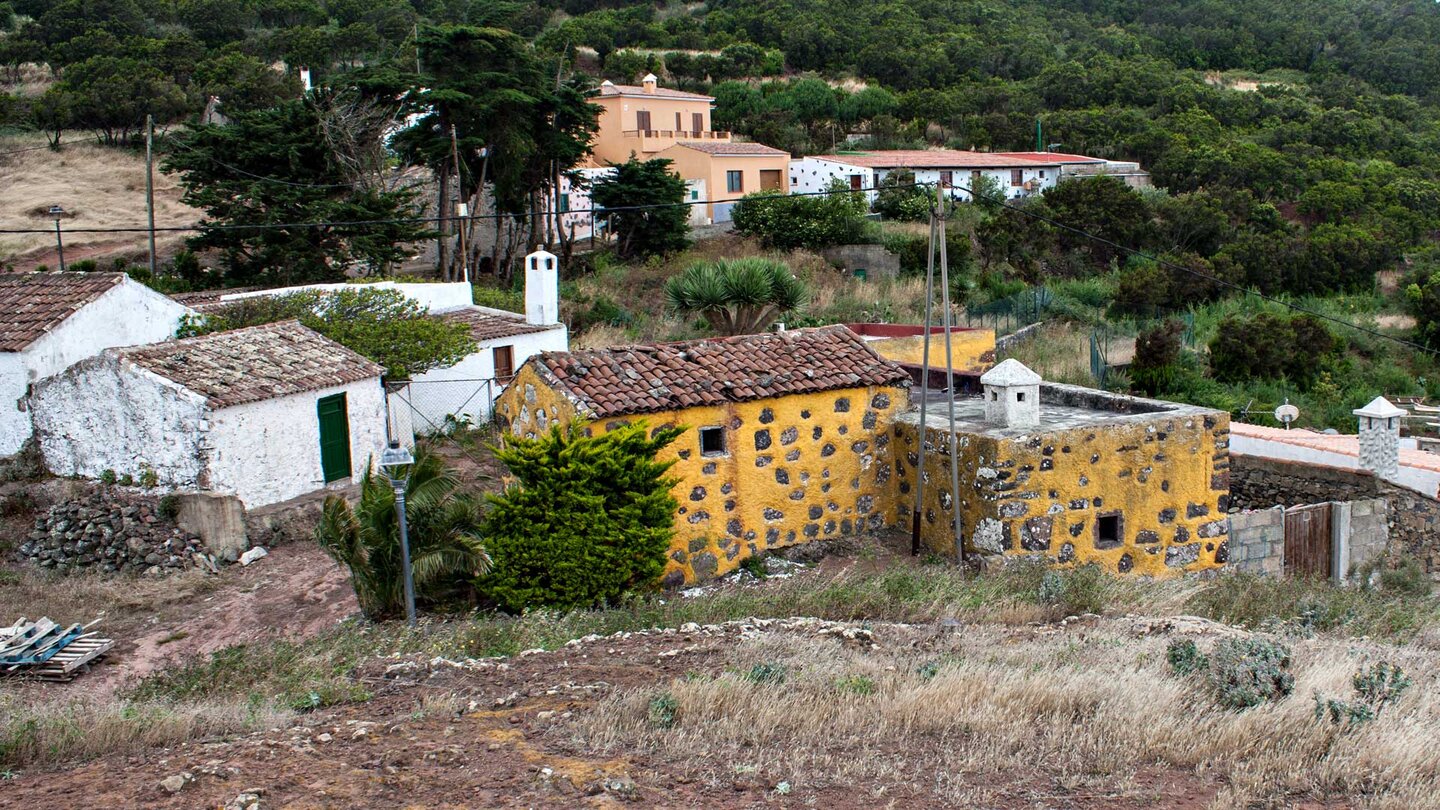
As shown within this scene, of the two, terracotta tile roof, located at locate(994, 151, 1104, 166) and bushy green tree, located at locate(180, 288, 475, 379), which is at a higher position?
terracotta tile roof, located at locate(994, 151, 1104, 166)

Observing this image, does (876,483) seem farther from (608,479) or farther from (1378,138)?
(1378,138)

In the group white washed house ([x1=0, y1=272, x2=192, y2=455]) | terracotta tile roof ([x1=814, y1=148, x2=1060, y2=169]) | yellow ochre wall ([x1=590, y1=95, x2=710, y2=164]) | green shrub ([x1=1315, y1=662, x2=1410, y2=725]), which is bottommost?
green shrub ([x1=1315, y1=662, x2=1410, y2=725])

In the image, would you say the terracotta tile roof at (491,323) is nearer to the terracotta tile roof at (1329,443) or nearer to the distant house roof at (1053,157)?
the terracotta tile roof at (1329,443)

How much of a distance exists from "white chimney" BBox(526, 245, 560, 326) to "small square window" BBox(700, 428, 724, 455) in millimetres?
9816

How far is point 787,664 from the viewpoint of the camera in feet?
26.8

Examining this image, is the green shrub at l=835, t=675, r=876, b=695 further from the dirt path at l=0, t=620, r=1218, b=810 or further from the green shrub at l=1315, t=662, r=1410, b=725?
the green shrub at l=1315, t=662, r=1410, b=725

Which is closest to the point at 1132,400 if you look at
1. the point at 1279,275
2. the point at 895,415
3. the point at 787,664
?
the point at 895,415

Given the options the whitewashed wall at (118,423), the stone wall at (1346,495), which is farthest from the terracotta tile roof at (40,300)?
the stone wall at (1346,495)

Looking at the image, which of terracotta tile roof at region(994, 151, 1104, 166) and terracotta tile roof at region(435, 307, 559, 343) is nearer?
terracotta tile roof at region(435, 307, 559, 343)

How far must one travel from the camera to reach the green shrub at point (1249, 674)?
7.34m

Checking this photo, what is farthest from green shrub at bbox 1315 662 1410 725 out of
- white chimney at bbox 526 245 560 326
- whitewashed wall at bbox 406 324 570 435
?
white chimney at bbox 526 245 560 326

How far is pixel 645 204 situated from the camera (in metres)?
36.3

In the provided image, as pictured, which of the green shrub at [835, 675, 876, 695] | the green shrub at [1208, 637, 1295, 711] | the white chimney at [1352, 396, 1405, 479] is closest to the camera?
the green shrub at [1208, 637, 1295, 711]

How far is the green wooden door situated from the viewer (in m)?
16.1
